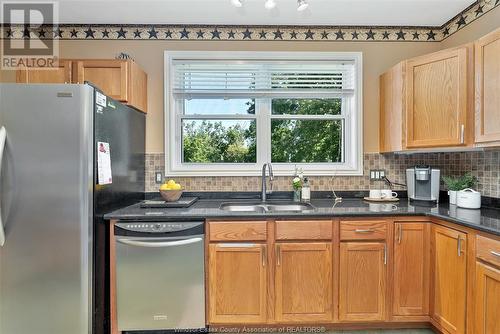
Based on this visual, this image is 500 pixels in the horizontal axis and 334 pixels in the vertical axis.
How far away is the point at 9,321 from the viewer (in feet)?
5.58

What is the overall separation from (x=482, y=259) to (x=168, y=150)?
248 centimetres

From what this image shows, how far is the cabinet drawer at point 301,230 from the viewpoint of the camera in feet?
6.63

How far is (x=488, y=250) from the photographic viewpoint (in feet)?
5.11

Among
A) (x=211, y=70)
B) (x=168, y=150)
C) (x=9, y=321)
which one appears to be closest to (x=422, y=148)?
(x=211, y=70)

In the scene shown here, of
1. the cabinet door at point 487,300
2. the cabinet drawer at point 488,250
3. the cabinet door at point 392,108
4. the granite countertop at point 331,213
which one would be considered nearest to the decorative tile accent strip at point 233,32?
the cabinet door at point 392,108

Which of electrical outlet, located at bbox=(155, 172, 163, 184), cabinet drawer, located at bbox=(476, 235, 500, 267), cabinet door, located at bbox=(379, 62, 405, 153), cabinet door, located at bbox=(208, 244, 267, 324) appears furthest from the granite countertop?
cabinet door, located at bbox=(379, 62, 405, 153)

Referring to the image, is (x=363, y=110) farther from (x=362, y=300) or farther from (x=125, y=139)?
(x=125, y=139)

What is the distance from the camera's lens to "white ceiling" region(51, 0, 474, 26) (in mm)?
2309

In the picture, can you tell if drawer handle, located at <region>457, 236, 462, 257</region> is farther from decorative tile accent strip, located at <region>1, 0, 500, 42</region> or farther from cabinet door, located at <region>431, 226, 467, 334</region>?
decorative tile accent strip, located at <region>1, 0, 500, 42</region>

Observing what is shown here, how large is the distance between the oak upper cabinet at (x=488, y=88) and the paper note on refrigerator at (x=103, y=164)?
2563mm

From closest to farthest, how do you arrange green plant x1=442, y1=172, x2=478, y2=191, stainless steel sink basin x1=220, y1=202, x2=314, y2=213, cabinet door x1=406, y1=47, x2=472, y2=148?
cabinet door x1=406, y1=47, x2=472, y2=148 < green plant x1=442, y1=172, x2=478, y2=191 < stainless steel sink basin x1=220, y1=202, x2=314, y2=213

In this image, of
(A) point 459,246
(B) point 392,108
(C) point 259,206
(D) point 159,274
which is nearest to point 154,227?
(D) point 159,274

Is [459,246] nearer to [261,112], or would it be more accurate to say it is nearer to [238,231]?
[238,231]

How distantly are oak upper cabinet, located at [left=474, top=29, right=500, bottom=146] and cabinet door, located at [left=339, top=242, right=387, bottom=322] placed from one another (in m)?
1.02
